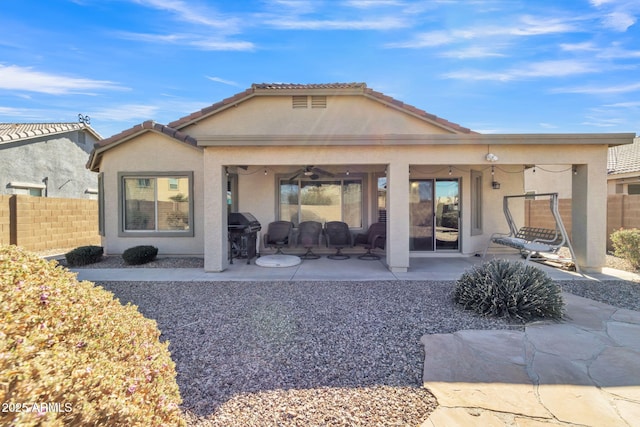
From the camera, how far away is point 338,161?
7.53 metres

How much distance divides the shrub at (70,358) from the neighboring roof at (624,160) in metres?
20.0

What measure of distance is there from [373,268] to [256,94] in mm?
7515

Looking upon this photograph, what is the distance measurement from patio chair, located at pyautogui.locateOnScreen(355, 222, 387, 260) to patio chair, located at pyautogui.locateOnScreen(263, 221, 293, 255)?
7.95 feet

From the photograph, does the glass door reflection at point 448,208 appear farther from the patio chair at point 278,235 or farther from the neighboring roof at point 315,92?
the patio chair at point 278,235

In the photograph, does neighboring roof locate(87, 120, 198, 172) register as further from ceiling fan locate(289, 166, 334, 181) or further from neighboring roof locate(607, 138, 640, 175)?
neighboring roof locate(607, 138, 640, 175)

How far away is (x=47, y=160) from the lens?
52.7 ft

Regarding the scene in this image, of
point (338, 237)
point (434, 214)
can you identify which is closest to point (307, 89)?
point (338, 237)

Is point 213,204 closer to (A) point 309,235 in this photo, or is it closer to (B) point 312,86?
(A) point 309,235

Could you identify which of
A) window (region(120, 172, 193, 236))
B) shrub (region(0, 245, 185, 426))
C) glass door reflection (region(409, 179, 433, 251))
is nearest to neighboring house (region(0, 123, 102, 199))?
window (region(120, 172, 193, 236))

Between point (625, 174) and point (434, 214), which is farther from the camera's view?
point (625, 174)

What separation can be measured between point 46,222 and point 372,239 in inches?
523

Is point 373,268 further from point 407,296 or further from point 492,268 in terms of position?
point 492,268

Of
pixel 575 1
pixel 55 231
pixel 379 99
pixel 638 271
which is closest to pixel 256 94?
pixel 379 99

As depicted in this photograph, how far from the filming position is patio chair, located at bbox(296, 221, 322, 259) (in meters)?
9.70
